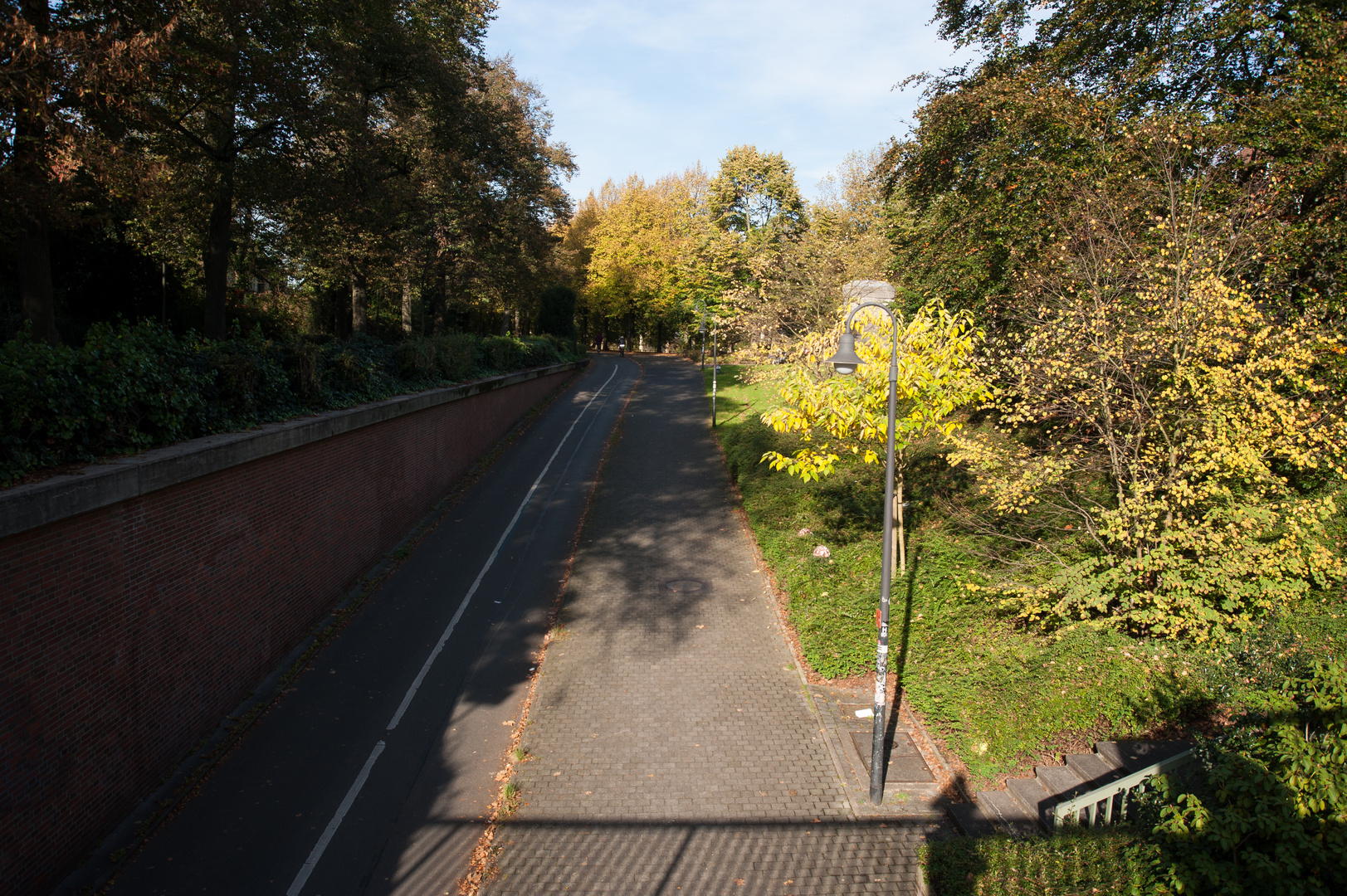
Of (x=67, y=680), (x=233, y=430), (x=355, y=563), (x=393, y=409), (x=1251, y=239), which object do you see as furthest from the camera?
(x=393, y=409)

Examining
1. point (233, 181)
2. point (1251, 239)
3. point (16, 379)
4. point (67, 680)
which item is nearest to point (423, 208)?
point (233, 181)

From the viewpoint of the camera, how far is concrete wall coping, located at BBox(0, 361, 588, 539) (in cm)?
634

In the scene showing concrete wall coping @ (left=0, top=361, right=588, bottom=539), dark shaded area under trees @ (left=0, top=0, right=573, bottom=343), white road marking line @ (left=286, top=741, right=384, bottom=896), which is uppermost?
dark shaded area under trees @ (left=0, top=0, right=573, bottom=343)

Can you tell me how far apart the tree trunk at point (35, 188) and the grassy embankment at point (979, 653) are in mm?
11467

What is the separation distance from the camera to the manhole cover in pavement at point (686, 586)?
1399cm

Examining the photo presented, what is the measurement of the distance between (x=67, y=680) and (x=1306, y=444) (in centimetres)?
1352

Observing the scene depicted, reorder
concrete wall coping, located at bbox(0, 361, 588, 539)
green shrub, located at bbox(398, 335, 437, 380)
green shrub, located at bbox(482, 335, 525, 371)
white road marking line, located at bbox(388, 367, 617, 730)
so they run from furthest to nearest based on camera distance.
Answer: green shrub, located at bbox(482, 335, 525, 371) < green shrub, located at bbox(398, 335, 437, 380) < white road marking line, located at bbox(388, 367, 617, 730) < concrete wall coping, located at bbox(0, 361, 588, 539)

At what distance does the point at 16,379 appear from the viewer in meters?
6.93

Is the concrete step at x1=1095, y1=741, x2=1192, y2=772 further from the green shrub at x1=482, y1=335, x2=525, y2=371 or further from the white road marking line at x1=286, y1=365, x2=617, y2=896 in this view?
the green shrub at x1=482, y1=335, x2=525, y2=371

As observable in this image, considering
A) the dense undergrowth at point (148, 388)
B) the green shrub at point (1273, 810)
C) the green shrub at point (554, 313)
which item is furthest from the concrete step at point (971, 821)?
the green shrub at point (554, 313)

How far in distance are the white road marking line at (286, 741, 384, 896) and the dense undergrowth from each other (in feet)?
15.3

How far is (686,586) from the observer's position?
46.6 ft

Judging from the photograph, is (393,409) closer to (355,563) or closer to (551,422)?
(355,563)

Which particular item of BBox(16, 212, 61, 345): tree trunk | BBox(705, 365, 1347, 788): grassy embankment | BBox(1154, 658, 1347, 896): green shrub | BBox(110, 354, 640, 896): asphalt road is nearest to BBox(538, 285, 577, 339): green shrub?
BBox(110, 354, 640, 896): asphalt road
